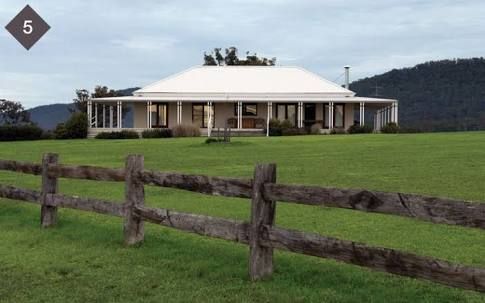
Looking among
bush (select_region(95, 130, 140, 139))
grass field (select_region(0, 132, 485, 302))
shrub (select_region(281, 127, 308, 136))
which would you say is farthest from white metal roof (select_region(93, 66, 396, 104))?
grass field (select_region(0, 132, 485, 302))

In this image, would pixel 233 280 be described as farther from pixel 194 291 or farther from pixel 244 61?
pixel 244 61

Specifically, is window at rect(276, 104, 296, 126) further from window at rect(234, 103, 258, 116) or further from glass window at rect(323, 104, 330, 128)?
glass window at rect(323, 104, 330, 128)

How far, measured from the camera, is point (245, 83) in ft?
159

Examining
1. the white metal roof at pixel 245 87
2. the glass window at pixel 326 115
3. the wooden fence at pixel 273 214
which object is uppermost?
the white metal roof at pixel 245 87

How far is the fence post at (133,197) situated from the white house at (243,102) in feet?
115

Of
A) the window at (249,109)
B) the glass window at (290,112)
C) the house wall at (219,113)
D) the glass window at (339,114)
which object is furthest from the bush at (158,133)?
the glass window at (339,114)

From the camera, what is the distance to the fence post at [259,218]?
245 inches

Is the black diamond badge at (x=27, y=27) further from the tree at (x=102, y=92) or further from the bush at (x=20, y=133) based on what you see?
the tree at (x=102, y=92)

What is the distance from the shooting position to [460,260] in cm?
687

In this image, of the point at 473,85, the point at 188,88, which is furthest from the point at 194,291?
the point at 473,85

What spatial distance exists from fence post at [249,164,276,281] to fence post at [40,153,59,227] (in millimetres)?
4218

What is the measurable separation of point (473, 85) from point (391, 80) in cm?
1091

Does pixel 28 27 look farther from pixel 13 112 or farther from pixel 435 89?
pixel 435 89

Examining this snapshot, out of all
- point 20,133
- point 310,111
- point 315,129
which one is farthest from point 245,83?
point 20,133
